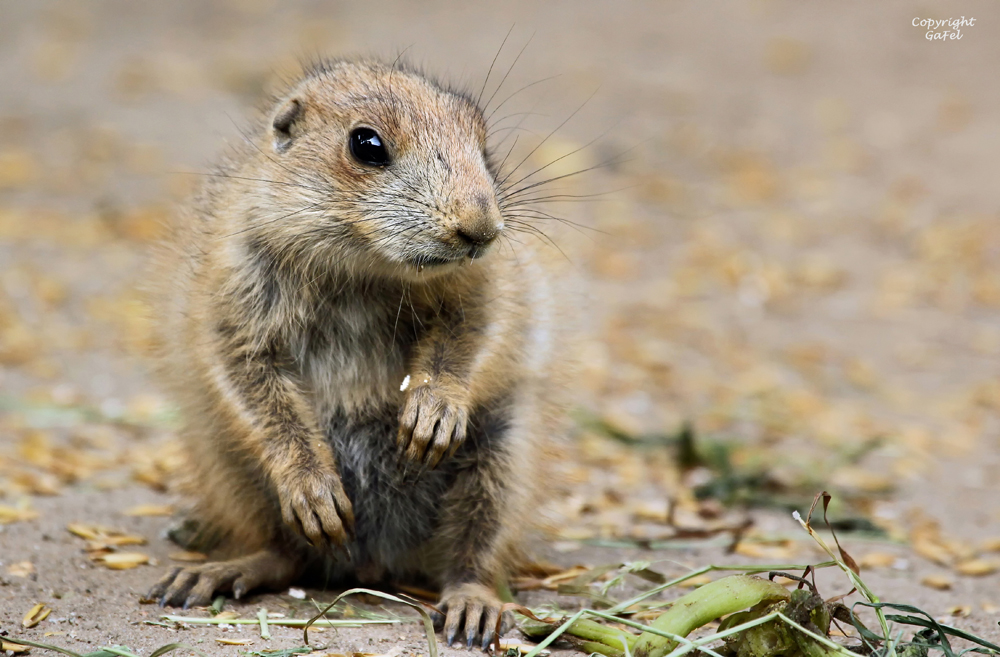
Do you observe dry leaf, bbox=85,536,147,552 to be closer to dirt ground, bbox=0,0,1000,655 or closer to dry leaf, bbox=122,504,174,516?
dirt ground, bbox=0,0,1000,655

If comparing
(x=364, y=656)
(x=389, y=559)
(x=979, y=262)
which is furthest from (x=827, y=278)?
(x=364, y=656)

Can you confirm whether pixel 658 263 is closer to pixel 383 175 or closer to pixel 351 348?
pixel 351 348

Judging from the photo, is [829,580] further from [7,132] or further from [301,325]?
[7,132]

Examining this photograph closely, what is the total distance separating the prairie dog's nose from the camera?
366 cm

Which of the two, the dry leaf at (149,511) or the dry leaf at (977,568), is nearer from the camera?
the dry leaf at (977,568)

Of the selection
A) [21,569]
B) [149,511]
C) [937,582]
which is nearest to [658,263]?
[937,582]

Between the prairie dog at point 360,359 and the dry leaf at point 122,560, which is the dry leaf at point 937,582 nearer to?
the prairie dog at point 360,359

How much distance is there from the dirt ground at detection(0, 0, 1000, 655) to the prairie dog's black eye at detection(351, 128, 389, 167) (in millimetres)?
1611

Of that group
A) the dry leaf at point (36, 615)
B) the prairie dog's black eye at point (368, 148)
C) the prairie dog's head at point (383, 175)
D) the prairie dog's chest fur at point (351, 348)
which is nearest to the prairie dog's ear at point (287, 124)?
the prairie dog's head at point (383, 175)

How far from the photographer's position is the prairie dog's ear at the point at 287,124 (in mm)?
4289

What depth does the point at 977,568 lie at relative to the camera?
500 cm

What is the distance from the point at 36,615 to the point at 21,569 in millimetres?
499
